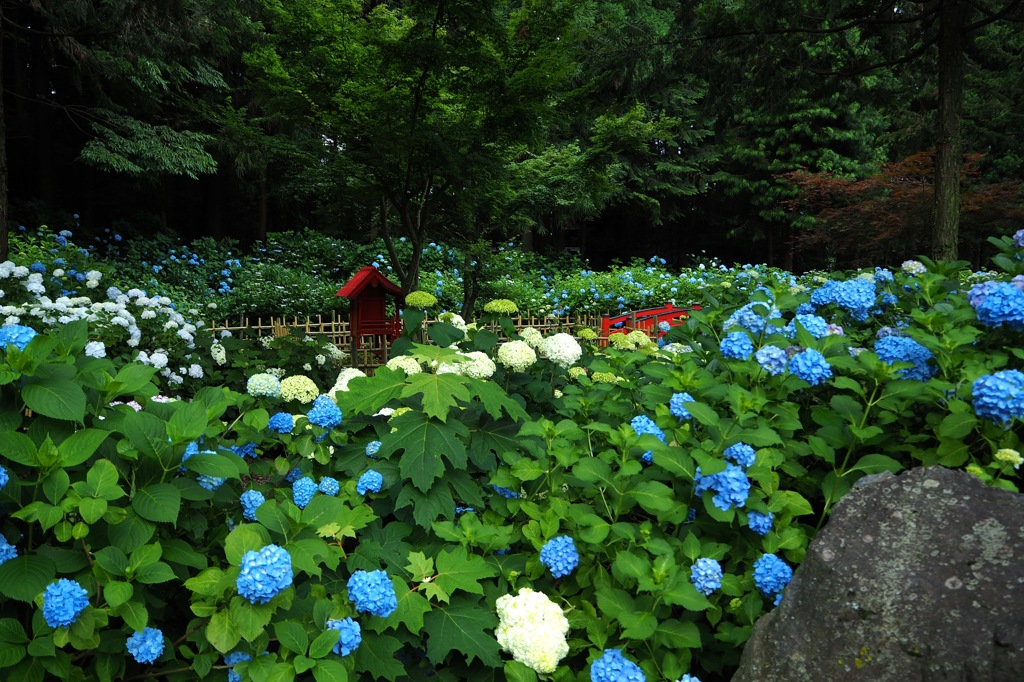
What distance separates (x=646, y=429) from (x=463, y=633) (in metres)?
0.76

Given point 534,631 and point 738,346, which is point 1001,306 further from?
point 534,631

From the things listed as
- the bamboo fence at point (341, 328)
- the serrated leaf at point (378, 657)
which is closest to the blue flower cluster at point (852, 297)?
the serrated leaf at point (378, 657)

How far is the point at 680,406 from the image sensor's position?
1939mm

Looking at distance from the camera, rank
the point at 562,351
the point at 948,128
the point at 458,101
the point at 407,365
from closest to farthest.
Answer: the point at 407,365
the point at 562,351
the point at 458,101
the point at 948,128

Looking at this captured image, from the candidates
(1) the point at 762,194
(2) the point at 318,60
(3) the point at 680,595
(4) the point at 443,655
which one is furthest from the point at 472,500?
(1) the point at 762,194

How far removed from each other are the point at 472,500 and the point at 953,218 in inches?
327

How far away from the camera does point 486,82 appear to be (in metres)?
6.67

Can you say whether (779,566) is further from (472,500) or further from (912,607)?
(472,500)

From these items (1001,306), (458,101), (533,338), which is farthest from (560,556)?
(458,101)

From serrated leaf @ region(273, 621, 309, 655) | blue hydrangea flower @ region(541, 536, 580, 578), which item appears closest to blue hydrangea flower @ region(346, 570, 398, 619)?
serrated leaf @ region(273, 621, 309, 655)

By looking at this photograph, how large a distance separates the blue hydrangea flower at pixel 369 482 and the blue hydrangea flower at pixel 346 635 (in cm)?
47

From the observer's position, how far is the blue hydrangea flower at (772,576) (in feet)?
5.16

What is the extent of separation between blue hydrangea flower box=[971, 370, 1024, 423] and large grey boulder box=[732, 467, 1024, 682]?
0.24 metres

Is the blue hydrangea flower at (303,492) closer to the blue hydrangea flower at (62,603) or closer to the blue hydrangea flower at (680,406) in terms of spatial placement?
the blue hydrangea flower at (62,603)
